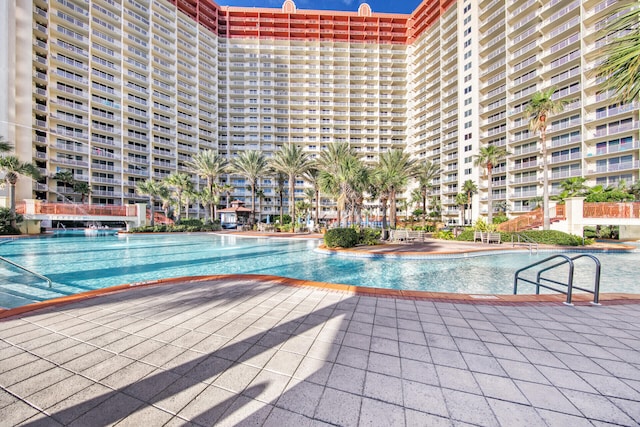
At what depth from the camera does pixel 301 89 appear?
6228cm

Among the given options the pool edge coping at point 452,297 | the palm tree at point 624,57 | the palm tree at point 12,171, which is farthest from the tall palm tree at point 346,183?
the palm tree at point 12,171

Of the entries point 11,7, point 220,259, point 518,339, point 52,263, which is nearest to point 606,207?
point 518,339

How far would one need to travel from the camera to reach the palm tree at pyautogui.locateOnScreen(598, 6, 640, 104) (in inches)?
143

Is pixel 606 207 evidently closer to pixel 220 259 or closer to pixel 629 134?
pixel 629 134

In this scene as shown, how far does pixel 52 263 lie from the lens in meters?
10.8

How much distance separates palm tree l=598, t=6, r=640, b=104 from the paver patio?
391cm

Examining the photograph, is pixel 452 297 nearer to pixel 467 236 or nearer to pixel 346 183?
pixel 346 183

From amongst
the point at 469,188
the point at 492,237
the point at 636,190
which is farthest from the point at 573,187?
the point at 492,237

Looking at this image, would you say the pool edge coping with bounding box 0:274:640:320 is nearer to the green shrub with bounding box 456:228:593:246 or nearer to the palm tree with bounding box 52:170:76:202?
the green shrub with bounding box 456:228:593:246

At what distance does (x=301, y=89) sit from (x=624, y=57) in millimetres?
66069

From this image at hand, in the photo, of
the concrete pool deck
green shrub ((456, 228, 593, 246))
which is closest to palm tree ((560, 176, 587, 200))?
green shrub ((456, 228, 593, 246))

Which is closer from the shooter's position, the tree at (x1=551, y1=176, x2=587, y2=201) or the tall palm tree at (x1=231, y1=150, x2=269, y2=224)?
the tree at (x1=551, y1=176, x2=587, y2=201)

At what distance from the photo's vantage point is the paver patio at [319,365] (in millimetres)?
Answer: 1993

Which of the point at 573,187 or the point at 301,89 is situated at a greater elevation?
the point at 301,89
